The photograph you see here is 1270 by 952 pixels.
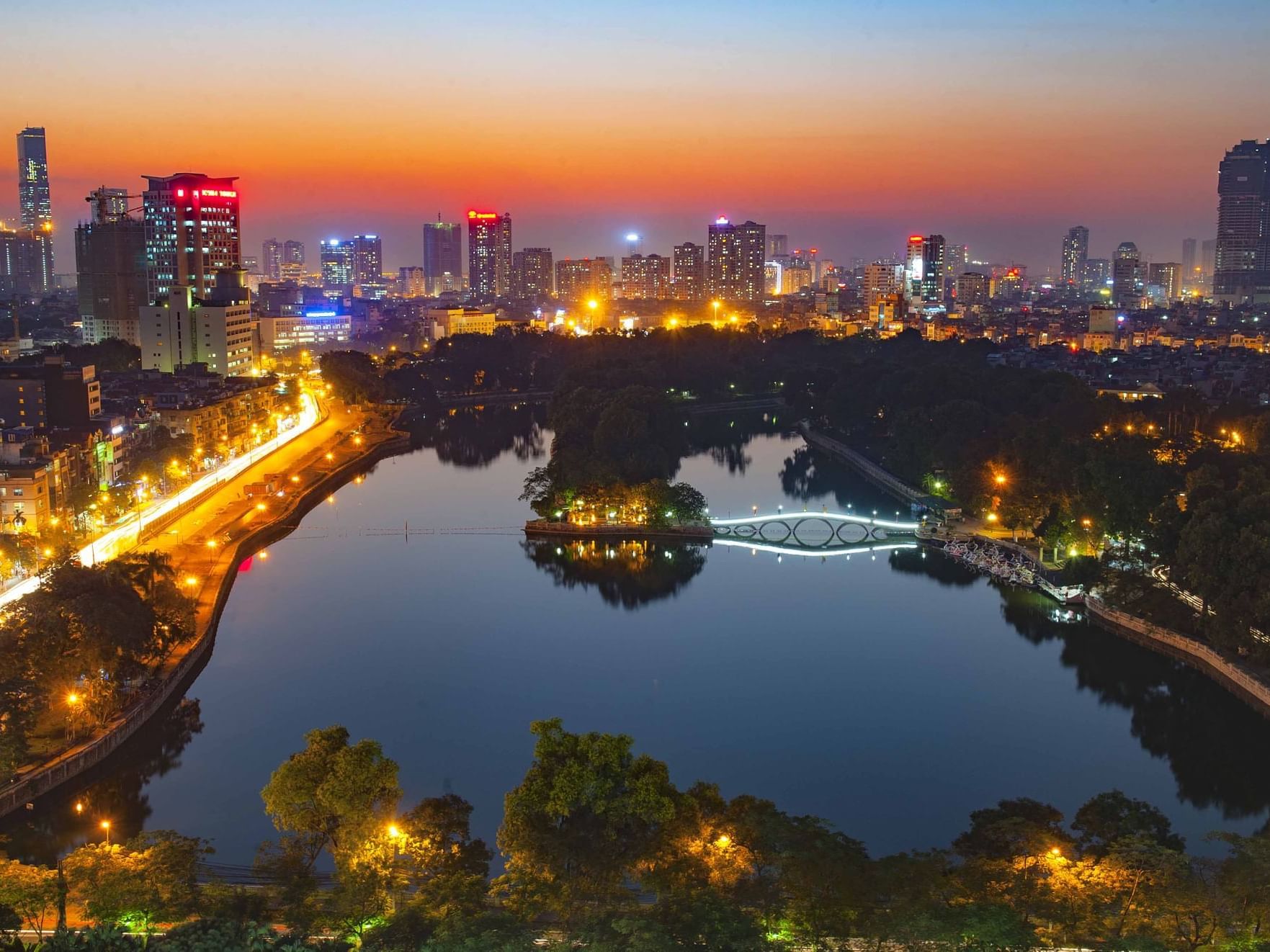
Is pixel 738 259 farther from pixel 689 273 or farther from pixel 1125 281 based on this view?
pixel 1125 281

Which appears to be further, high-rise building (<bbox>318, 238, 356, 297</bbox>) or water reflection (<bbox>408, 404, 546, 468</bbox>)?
high-rise building (<bbox>318, 238, 356, 297</bbox>)

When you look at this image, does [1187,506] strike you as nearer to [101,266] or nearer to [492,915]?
[492,915]

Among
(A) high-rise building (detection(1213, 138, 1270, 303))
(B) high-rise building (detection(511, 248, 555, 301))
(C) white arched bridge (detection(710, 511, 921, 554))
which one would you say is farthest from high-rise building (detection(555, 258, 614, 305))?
(C) white arched bridge (detection(710, 511, 921, 554))

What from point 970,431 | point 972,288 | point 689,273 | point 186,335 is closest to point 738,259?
point 689,273

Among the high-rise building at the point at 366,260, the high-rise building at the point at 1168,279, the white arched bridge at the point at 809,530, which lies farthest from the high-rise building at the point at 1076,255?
the white arched bridge at the point at 809,530

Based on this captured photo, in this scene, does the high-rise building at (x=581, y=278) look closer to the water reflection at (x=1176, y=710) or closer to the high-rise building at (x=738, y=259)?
the high-rise building at (x=738, y=259)

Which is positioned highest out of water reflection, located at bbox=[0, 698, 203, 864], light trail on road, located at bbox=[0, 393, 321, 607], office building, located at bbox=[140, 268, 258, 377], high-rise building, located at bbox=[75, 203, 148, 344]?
high-rise building, located at bbox=[75, 203, 148, 344]

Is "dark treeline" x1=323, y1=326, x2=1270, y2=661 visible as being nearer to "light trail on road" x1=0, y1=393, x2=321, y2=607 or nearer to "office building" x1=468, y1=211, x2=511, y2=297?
"light trail on road" x1=0, y1=393, x2=321, y2=607
